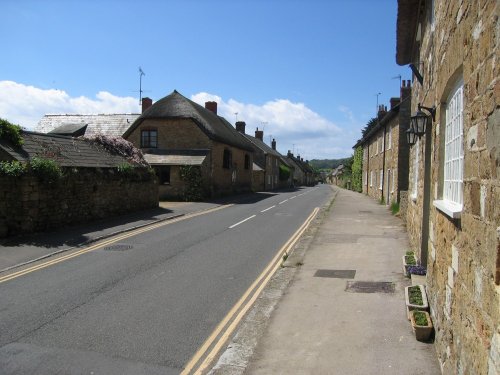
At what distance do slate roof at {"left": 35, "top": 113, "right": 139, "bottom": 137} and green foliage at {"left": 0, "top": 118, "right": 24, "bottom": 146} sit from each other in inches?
915

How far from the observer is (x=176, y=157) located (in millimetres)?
31656

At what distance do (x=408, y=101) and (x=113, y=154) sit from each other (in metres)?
15.9

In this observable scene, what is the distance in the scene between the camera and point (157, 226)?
16.8m

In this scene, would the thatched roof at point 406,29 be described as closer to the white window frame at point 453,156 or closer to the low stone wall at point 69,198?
the white window frame at point 453,156

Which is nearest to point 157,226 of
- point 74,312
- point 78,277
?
point 78,277

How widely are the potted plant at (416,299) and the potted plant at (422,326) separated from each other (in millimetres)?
309

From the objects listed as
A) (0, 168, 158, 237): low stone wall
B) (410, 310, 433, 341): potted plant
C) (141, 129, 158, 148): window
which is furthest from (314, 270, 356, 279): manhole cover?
(141, 129, 158, 148): window

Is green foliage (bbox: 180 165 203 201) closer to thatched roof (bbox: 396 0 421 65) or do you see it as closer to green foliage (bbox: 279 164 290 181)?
thatched roof (bbox: 396 0 421 65)

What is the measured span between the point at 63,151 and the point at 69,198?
8.01 ft

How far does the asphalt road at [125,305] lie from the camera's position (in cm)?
513

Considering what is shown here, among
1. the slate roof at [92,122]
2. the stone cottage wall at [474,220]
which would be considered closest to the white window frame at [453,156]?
the stone cottage wall at [474,220]

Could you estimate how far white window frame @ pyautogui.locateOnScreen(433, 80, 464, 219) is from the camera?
4.45 meters

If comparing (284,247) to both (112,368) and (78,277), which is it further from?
(112,368)

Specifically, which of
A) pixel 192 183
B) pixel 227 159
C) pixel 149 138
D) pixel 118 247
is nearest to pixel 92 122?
pixel 149 138
